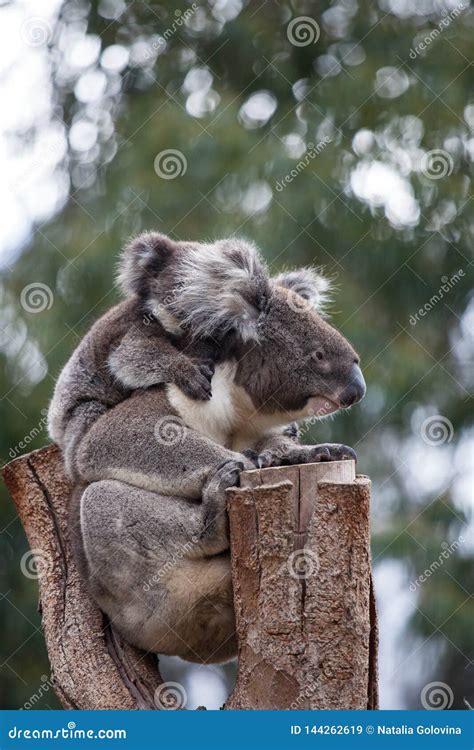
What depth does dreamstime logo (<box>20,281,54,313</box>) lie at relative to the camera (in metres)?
10.6

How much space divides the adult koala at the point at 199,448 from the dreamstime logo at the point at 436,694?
4661 millimetres

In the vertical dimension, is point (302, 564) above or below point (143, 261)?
below

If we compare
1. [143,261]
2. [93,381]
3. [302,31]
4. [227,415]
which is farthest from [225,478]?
[302,31]

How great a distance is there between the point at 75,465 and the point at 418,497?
6436 millimetres

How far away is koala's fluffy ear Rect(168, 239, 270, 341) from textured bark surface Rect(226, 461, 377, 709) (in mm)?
1123

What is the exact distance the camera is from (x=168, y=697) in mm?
5258

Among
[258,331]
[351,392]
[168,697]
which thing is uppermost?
[351,392]

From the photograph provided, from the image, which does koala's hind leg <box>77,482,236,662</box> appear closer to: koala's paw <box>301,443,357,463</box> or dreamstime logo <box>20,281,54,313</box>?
koala's paw <box>301,443,357,463</box>

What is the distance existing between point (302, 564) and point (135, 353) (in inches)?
58.9
